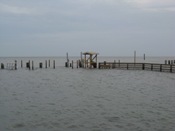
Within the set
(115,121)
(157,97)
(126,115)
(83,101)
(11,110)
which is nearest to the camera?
(115,121)

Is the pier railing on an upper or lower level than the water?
upper

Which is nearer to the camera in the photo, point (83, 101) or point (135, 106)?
point (135, 106)

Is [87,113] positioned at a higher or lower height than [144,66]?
lower

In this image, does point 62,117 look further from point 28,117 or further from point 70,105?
point 70,105

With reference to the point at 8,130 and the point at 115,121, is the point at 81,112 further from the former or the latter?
the point at 8,130

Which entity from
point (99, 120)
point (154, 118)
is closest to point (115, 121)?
point (99, 120)

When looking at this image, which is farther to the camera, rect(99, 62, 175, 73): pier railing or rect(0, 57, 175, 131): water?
rect(99, 62, 175, 73): pier railing

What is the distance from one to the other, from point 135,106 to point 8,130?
7598 millimetres

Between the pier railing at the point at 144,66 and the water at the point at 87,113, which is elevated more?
the pier railing at the point at 144,66

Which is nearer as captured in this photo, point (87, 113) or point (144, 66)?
point (87, 113)

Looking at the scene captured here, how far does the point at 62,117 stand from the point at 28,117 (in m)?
1.57

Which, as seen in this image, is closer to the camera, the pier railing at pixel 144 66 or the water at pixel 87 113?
the water at pixel 87 113

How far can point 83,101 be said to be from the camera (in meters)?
18.7

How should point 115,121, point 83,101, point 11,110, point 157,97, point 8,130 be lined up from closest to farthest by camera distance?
point 8,130, point 115,121, point 11,110, point 83,101, point 157,97
